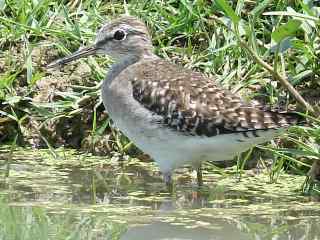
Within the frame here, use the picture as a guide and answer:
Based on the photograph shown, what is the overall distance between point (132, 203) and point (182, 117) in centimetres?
67

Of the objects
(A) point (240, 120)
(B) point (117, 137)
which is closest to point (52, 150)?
(B) point (117, 137)

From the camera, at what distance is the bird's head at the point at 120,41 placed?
320 inches

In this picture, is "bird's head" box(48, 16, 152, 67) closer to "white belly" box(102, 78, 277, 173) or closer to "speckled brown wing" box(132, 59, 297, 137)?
"speckled brown wing" box(132, 59, 297, 137)

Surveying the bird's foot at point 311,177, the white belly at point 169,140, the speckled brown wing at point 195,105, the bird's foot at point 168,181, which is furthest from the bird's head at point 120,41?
the bird's foot at point 311,177

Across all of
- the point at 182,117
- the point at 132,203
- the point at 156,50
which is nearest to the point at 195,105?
the point at 182,117

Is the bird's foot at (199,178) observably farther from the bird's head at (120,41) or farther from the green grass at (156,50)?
the bird's head at (120,41)

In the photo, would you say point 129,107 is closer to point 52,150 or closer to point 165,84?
point 165,84

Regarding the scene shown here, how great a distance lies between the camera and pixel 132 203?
703 centimetres

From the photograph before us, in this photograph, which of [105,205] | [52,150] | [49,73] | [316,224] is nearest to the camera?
[316,224]

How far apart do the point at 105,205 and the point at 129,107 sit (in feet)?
2.67

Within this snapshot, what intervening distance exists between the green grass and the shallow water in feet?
0.82

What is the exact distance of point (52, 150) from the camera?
8.24 meters

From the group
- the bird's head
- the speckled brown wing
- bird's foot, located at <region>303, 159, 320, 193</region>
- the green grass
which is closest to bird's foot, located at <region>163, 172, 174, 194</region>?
the speckled brown wing

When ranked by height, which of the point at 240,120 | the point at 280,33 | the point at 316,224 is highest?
the point at 280,33
